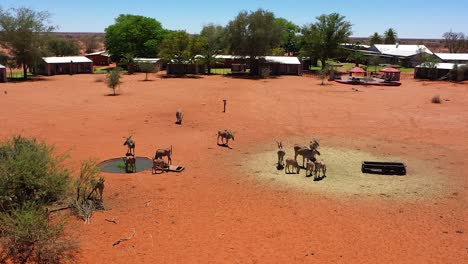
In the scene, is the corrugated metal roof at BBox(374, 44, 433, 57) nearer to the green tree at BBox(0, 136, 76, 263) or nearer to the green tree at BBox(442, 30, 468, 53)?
the green tree at BBox(442, 30, 468, 53)

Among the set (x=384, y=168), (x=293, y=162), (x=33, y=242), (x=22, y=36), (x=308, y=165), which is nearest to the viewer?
(x=33, y=242)

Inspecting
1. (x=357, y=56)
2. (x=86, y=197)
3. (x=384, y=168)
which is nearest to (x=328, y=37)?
(x=357, y=56)

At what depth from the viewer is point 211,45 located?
76062 millimetres

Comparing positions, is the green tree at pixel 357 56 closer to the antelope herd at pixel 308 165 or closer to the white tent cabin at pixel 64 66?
the white tent cabin at pixel 64 66

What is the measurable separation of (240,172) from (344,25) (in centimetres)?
6006

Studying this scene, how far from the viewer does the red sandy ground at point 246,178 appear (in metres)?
13.1

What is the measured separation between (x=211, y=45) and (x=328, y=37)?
2080 cm

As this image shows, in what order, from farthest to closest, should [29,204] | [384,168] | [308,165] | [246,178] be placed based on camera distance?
[384,168]
[308,165]
[246,178]
[29,204]

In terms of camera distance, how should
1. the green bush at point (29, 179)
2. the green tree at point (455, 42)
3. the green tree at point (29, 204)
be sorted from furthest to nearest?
1. the green tree at point (455, 42)
2. the green bush at point (29, 179)
3. the green tree at point (29, 204)

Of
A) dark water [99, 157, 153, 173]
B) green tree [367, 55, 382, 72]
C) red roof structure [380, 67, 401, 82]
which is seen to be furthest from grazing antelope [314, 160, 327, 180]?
green tree [367, 55, 382, 72]

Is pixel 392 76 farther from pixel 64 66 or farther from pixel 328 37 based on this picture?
pixel 64 66

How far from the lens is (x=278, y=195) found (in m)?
17.4

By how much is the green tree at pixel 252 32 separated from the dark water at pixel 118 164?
4787 cm

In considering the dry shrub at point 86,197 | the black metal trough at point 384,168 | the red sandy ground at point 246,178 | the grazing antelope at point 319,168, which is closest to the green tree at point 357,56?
the red sandy ground at point 246,178
